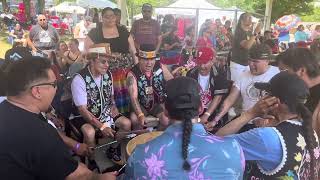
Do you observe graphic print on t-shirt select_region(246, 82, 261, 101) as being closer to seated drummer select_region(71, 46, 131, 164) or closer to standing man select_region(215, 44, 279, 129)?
standing man select_region(215, 44, 279, 129)

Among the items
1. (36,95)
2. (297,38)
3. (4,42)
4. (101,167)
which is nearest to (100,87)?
(101,167)

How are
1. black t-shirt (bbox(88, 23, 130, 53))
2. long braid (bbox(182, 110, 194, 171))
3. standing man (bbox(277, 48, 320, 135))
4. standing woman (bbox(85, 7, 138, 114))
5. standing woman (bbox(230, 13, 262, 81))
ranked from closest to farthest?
long braid (bbox(182, 110, 194, 171)), standing man (bbox(277, 48, 320, 135)), standing woman (bbox(85, 7, 138, 114)), black t-shirt (bbox(88, 23, 130, 53)), standing woman (bbox(230, 13, 262, 81))

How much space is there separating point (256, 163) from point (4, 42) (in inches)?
705

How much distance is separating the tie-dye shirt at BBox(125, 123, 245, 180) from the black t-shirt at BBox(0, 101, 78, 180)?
0.50 metres

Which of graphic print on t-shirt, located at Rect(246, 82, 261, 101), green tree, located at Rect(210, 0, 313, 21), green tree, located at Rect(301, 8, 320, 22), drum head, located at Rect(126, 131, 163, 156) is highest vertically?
graphic print on t-shirt, located at Rect(246, 82, 261, 101)

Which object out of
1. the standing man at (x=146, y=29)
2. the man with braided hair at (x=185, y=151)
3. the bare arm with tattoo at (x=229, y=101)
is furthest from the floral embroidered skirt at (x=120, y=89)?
the man with braided hair at (x=185, y=151)

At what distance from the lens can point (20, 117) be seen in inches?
77.7

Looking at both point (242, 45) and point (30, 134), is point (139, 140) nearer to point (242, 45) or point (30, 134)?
point (30, 134)

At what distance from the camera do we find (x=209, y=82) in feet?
14.0

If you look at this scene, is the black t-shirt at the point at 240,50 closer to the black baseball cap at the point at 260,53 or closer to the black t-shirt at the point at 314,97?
the black baseball cap at the point at 260,53

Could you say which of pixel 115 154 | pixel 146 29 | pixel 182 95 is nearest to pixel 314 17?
pixel 146 29

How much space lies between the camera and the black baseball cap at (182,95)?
5.76ft

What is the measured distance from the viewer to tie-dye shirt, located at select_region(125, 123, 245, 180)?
5.54ft

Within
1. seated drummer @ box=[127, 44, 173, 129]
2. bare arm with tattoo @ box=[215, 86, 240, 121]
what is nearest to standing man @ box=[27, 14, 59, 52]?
seated drummer @ box=[127, 44, 173, 129]
